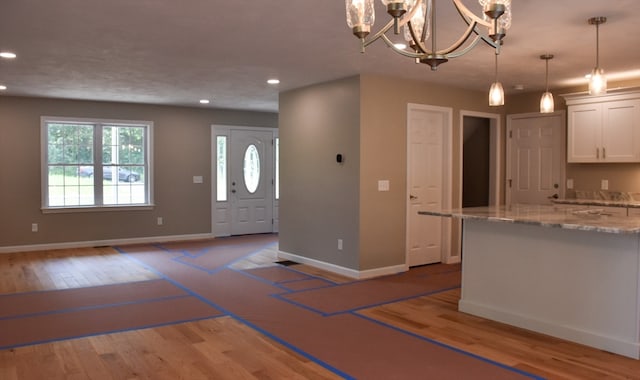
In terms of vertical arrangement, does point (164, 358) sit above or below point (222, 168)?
below


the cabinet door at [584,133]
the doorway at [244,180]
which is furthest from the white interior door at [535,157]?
the doorway at [244,180]

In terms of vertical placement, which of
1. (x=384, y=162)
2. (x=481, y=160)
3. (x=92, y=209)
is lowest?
(x=92, y=209)

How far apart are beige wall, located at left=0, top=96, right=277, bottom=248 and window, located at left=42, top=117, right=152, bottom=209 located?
0.47ft

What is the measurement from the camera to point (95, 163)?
8359 mm

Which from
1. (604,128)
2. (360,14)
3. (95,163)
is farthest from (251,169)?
(360,14)

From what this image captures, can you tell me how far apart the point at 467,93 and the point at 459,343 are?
4.12 m

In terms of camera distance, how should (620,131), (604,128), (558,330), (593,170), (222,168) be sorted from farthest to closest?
(222,168) → (593,170) → (604,128) → (620,131) → (558,330)

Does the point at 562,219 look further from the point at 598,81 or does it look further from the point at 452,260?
the point at 452,260

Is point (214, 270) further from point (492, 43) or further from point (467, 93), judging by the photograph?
point (492, 43)

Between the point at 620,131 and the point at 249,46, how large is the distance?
453cm

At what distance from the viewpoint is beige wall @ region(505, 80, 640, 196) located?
6.25 metres

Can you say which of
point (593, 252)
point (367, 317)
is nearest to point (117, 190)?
point (367, 317)

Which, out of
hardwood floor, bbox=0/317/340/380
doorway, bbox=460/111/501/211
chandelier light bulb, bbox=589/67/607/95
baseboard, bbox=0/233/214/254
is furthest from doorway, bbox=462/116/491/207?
hardwood floor, bbox=0/317/340/380

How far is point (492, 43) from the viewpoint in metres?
2.26
